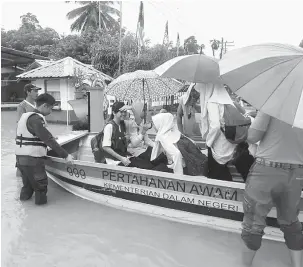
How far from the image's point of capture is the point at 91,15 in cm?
3147

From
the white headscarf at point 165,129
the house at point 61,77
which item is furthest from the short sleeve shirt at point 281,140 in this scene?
the house at point 61,77

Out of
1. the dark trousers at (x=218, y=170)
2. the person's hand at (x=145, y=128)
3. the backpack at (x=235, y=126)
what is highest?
the backpack at (x=235, y=126)

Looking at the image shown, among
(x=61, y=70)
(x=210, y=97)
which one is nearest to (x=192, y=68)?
(x=210, y=97)

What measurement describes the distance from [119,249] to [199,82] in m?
2.35

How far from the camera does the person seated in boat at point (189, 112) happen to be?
4719 mm

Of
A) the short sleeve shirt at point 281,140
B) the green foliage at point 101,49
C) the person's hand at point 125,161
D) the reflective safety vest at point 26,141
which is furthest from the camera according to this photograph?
the green foliage at point 101,49

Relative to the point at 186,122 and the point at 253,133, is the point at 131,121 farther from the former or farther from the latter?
the point at 253,133

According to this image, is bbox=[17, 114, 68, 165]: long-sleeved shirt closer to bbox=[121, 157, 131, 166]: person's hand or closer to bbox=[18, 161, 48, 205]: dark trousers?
bbox=[18, 161, 48, 205]: dark trousers

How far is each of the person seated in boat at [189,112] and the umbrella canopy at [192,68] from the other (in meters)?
0.22

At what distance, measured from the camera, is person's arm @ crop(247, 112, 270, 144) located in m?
2.82

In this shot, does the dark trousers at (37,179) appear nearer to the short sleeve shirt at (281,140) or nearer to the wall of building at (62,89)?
the short sleeve shirt at (281,140)

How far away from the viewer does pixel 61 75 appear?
50.5 ft

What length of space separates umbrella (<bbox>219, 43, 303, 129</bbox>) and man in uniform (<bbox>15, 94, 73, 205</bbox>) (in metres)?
2.81

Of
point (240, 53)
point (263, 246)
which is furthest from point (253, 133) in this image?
point (263, 246)
